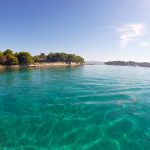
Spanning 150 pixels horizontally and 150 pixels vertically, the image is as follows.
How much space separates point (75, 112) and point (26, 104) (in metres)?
6.01

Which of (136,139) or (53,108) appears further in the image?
(53,108)

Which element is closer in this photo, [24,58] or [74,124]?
[74,124]

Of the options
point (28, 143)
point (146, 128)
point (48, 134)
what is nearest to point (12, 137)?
point (28, 143)

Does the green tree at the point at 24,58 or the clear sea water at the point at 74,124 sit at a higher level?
the green tree at the point at 24,58

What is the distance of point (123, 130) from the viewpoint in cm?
1187

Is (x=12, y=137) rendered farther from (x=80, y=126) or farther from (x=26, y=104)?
(x=26, y=104)

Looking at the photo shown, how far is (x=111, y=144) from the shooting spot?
33.3 ft

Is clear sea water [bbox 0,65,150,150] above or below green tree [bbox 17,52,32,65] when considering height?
below

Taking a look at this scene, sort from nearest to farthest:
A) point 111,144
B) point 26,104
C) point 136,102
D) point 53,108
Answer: point 111,144, point 53,108, point 26,104, point 136,102

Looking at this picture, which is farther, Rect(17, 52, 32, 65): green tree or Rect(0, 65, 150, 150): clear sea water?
Rect(17, 52, 32, 65): green tree

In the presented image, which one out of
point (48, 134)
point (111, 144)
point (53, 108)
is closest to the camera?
point (111, 144)

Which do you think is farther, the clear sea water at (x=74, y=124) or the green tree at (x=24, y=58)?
the green tree at (x=24, y=58)

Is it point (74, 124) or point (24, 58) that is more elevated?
point (24, 58)

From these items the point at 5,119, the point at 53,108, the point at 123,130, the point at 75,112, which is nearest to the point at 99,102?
the point at 75,112
